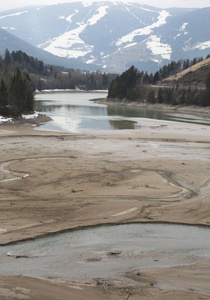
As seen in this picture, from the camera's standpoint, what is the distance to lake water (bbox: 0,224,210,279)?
1097cm

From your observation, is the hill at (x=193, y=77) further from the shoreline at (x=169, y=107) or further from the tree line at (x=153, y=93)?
the shoreline at (x=169, y=107)

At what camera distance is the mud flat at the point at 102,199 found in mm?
9656

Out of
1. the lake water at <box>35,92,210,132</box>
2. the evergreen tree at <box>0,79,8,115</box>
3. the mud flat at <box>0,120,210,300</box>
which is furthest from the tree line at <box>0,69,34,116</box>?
the mud flat at <box>0,120,210,300</box>

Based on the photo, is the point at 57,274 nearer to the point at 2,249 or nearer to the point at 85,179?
the point at 2,249

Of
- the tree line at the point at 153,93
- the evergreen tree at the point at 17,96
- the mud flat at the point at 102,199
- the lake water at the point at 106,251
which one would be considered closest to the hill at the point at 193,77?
the tree line at the point at 153,93

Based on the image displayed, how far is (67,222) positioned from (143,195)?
4.94 m

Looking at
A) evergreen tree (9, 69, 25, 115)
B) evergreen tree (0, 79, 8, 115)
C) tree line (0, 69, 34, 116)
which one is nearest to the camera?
evergreen tree (0, 79, 8, 115)

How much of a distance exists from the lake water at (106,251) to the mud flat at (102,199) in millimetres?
359

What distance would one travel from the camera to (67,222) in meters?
14.8

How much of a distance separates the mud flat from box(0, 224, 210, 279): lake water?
36 cm

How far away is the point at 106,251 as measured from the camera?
1230 cm

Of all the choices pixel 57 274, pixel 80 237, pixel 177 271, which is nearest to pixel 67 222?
pixel 80 237

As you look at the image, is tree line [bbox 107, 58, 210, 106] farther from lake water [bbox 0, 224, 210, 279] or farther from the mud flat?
lake water [bbox 0, 224, 210, 279]

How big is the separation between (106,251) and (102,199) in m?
5.40
